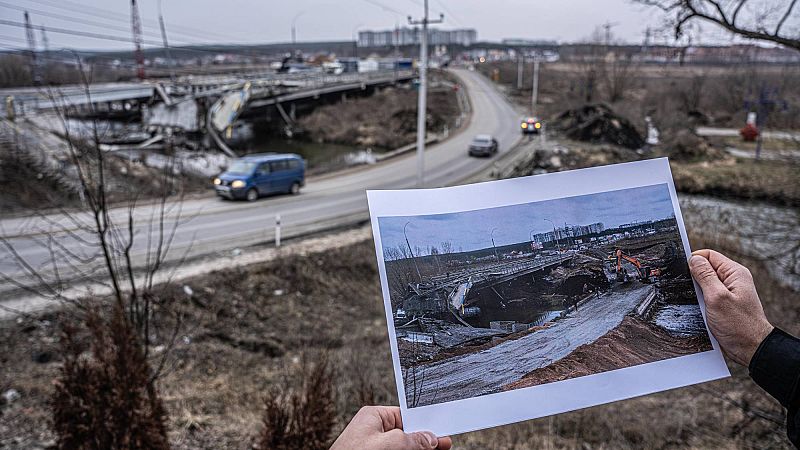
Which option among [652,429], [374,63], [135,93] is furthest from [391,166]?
[374,63]

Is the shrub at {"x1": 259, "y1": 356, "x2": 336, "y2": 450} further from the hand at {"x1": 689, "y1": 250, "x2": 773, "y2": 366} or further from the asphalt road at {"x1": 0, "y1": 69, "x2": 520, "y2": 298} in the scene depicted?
the hand at {"x1": 689, "y1": 250, "x2": 773, "y2": 366}

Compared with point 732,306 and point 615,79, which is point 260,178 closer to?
point 732,306

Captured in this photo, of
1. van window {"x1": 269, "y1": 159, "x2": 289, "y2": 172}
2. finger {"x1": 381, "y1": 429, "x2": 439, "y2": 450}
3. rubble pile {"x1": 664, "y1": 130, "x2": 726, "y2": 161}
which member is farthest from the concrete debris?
rubble pile {"x1": 664, "y1": 130, "x2": 726, "y2": 161}

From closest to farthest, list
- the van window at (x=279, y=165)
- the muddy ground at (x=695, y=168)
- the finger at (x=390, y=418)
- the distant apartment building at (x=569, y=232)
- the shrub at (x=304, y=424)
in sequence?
the finger at (x=390, y=418) < the distant apartment building at (x=569, y=232) < the shrub at (x=304, y=424) < the van window at (x=279, y=165) < the muddy ground at (x=695, y=168)

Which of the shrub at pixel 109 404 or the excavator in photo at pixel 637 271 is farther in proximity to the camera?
the shrub at pixel 109 404

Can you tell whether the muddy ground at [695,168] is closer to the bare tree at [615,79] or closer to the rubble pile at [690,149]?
the rubble pile at [690,149]

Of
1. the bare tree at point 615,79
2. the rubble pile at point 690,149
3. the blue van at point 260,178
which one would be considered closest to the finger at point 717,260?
the blue van at point 260,178

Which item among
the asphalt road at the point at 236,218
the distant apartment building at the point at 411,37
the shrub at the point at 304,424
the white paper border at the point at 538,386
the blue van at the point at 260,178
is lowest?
the asphalt road at the point at 236,218
